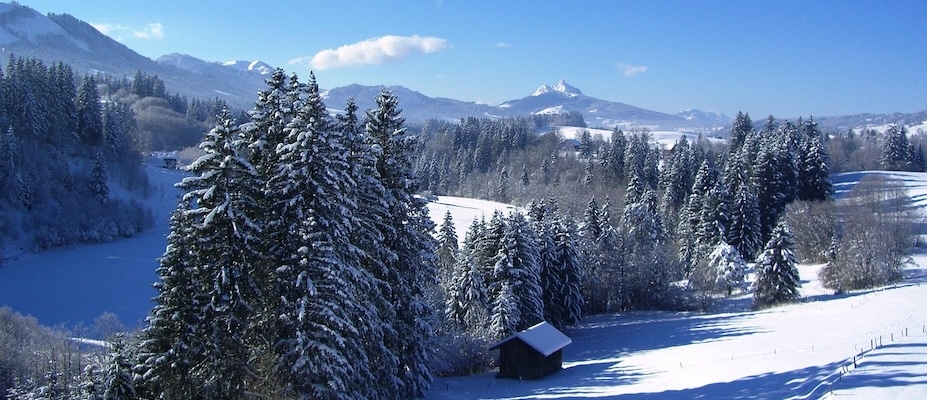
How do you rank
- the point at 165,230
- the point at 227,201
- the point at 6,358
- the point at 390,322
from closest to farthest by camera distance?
the point at 227,201 → the point at 390,322 → the point at 6,358 → the point at 165,230

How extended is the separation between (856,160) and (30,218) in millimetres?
140949

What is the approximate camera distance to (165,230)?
296 feet

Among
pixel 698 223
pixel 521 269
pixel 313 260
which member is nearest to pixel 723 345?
pixel 521 269

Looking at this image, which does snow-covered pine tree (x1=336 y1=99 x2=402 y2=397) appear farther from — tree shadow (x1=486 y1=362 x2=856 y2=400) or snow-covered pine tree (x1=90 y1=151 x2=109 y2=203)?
snow-covered pine tree (x1=90 y1=151 x2=109 y2=203)

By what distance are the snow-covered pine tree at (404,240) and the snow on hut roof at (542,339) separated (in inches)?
426

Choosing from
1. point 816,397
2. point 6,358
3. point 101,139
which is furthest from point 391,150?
point 101,139

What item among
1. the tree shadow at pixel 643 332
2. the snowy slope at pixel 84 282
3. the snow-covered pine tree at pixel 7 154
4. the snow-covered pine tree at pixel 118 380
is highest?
the snow-covered pine tree at pixel 7 154

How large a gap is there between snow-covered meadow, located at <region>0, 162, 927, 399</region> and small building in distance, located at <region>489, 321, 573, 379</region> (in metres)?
0.88

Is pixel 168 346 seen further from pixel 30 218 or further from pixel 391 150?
pixel 30 218

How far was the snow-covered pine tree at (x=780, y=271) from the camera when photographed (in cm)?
4534

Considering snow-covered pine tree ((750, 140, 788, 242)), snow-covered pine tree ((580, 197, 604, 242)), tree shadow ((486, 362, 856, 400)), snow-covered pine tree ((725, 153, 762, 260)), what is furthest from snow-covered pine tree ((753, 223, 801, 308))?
tree shadow ((486, 362, 856, 400))

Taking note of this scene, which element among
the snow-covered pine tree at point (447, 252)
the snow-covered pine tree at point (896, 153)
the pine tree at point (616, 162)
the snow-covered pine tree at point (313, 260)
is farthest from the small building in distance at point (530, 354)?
the snow-covered pine tree at point (896, 153)

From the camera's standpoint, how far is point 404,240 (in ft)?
77.2

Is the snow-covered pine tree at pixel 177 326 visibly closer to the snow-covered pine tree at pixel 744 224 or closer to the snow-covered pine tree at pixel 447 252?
the snow-covered pine tree at pixel 447 252
